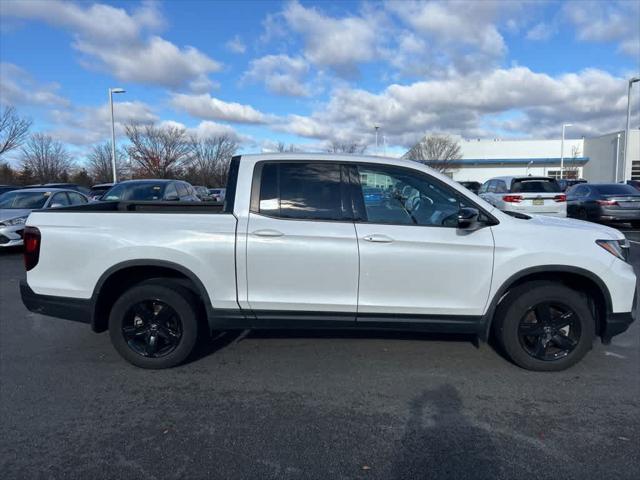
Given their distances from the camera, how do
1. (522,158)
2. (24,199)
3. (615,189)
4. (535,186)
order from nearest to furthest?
(24,199) → (535,186) → (615,189) → (522,158)

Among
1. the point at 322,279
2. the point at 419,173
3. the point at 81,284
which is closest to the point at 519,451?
the point at 322,279

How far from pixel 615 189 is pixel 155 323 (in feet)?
48.3

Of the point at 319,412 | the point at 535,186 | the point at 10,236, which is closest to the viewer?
the point at 319,412

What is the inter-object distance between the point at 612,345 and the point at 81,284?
529 centimetres

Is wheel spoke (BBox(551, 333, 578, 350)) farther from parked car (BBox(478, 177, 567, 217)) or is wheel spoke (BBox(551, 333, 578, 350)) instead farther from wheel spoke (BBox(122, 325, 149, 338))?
parked car (BBox(478, 177, 567, 217))

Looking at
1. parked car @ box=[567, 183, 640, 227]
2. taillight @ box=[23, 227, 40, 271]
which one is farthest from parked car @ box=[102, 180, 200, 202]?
parked car @ box=[567, 183, 640, 227]

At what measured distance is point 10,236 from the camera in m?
9.81

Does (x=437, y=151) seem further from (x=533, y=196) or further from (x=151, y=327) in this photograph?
(x=151, y=327)

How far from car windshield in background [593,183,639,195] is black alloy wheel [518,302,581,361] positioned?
39.2ft

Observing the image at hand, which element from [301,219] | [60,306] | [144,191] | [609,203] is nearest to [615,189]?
[609,203]

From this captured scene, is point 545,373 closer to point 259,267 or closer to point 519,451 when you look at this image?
point 519,451

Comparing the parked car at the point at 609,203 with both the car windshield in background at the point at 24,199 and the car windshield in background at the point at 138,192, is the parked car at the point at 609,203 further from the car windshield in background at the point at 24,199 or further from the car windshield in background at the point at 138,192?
the car windshield in background at the point at 24,199

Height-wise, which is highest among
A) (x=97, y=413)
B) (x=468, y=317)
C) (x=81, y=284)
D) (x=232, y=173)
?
(x=232, y=173)

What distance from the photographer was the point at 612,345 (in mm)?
4609
